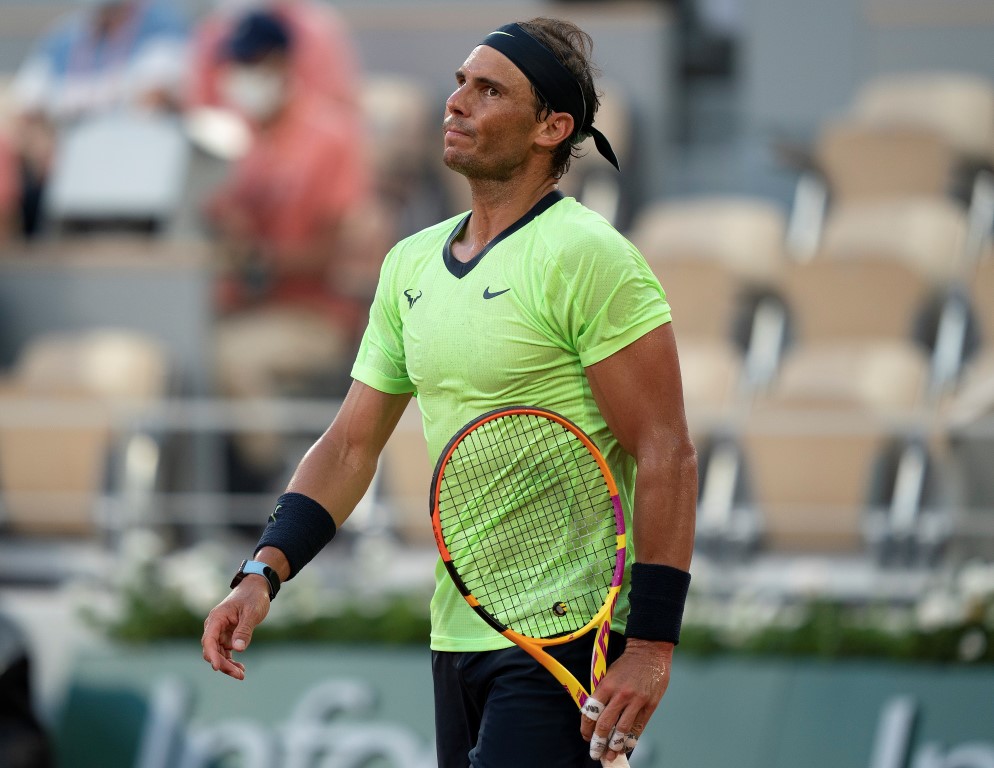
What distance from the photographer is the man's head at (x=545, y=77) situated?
2494mm

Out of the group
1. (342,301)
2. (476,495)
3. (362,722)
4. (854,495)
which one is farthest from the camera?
(342,301)

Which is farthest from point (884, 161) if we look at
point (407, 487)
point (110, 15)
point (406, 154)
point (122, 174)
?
point (110, 15)

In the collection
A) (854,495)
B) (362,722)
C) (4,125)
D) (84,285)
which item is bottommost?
(362,722)

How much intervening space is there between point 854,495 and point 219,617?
3.84m

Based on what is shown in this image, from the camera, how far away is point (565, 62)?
8.29 ft

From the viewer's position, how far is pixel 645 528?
2.37 meters

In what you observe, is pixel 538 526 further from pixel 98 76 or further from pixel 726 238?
pixel 98 76

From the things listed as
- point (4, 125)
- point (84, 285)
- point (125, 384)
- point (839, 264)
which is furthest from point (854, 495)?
point (4, 125)

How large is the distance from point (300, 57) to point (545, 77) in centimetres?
487

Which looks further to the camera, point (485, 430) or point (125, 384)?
point (125, 384)

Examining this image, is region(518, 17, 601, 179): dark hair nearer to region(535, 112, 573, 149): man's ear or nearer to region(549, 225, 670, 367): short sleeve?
region(535, 112, 573, 149): man's ear

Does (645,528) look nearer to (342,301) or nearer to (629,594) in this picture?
(629,594)

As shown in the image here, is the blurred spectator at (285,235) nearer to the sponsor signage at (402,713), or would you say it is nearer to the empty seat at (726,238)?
the sponsor signage at (402,713)

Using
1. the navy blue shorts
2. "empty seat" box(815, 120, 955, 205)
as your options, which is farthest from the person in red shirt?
the navy blue shorts
